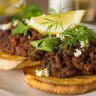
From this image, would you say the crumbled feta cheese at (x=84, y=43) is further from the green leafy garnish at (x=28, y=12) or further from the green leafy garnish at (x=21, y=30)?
the green leafy garnish at (x=28, y=12)

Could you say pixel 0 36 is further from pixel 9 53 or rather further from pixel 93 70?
pixel 93 70

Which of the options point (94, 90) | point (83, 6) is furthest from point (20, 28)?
point (83, 6)

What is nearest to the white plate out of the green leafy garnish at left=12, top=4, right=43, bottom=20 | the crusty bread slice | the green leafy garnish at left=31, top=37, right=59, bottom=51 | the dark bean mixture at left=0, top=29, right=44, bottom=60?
the crusty bread slice

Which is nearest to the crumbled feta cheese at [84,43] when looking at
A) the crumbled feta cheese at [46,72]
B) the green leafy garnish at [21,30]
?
the crumbled feta cheese at [46,72]

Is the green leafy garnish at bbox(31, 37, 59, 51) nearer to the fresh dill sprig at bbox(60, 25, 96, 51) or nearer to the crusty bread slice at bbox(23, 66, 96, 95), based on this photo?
the fresh dill sprig at bbox(60, 25, 96, 51)

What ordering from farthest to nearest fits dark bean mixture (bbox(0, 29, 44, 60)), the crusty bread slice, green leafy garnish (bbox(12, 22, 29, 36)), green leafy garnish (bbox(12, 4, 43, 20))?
green leafy garnish (bbox(12, 4, 43, 20))
green leafy garnish (bbox(12, 22, 29, 36))
dark bean mixture (bbox(0, 29, 44, 60))
the crusty bread slice

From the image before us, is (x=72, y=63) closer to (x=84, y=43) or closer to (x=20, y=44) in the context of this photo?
(x=84, y=43)

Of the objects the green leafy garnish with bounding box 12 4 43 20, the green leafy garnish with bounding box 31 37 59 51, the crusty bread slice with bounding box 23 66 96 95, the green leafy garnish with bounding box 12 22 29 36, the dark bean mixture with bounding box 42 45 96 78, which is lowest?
the crusty bread slice with bounding box 23 66 96 95

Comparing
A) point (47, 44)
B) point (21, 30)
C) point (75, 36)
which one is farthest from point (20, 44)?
point (75, 36)
